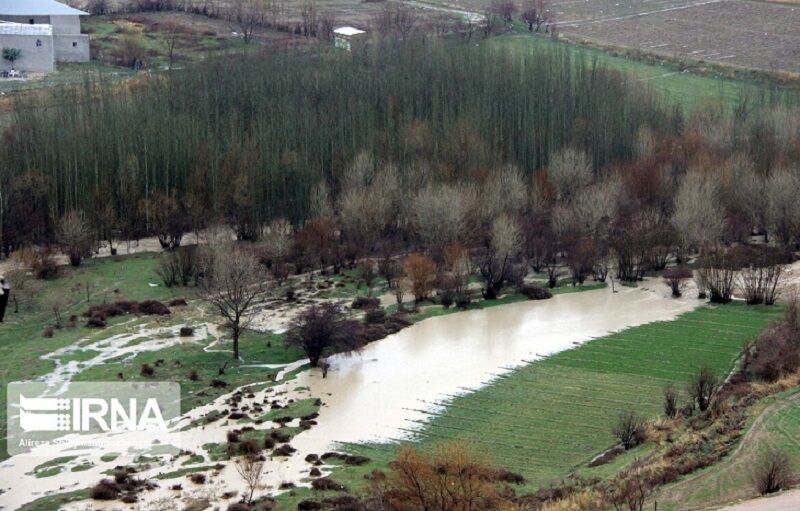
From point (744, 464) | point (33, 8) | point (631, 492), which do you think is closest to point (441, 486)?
point (631, 492)

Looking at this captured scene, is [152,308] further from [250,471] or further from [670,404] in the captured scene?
[670,404]

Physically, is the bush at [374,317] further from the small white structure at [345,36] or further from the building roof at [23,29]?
the small white structure at [345,36]

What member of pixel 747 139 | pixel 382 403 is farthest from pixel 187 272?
pixel 747 139

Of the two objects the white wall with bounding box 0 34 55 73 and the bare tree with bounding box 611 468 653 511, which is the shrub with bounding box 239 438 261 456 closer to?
the bare tree with bounding box 611 468 653 511

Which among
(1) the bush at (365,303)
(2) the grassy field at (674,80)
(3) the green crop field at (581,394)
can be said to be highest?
(2) the grassy field at (674,80)

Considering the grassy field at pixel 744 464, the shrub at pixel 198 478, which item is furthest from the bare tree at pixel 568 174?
the shrub at pixel 198 478
